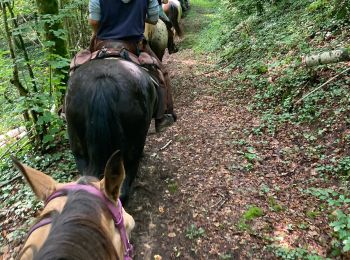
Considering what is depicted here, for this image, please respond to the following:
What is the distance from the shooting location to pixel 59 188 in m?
1.62

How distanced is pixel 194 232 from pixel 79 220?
2.70m

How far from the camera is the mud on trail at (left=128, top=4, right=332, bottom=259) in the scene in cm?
363

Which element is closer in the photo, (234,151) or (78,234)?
(78,234)

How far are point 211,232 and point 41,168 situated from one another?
280 cm

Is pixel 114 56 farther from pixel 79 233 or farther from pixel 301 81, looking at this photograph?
pixel 301 81

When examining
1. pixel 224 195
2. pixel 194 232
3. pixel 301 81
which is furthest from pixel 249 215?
pixel 301 81

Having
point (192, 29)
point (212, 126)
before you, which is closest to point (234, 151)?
point (212, 126)

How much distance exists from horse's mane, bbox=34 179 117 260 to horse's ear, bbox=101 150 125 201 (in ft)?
0.29

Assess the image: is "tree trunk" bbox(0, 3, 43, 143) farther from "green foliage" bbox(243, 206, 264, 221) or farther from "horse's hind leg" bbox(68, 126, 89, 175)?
"green foliage" bbox(243, 206, 264, 221)

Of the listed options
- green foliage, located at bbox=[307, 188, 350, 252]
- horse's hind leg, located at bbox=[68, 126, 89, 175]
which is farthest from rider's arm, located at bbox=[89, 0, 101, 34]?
green foliage, located at bbox=[307, 188, 350, 252]

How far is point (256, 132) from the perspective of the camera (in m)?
5.72

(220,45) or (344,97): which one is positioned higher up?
(344,97)

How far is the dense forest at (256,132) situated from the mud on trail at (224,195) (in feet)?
0.06

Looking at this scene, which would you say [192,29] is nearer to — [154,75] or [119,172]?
[154,75]
